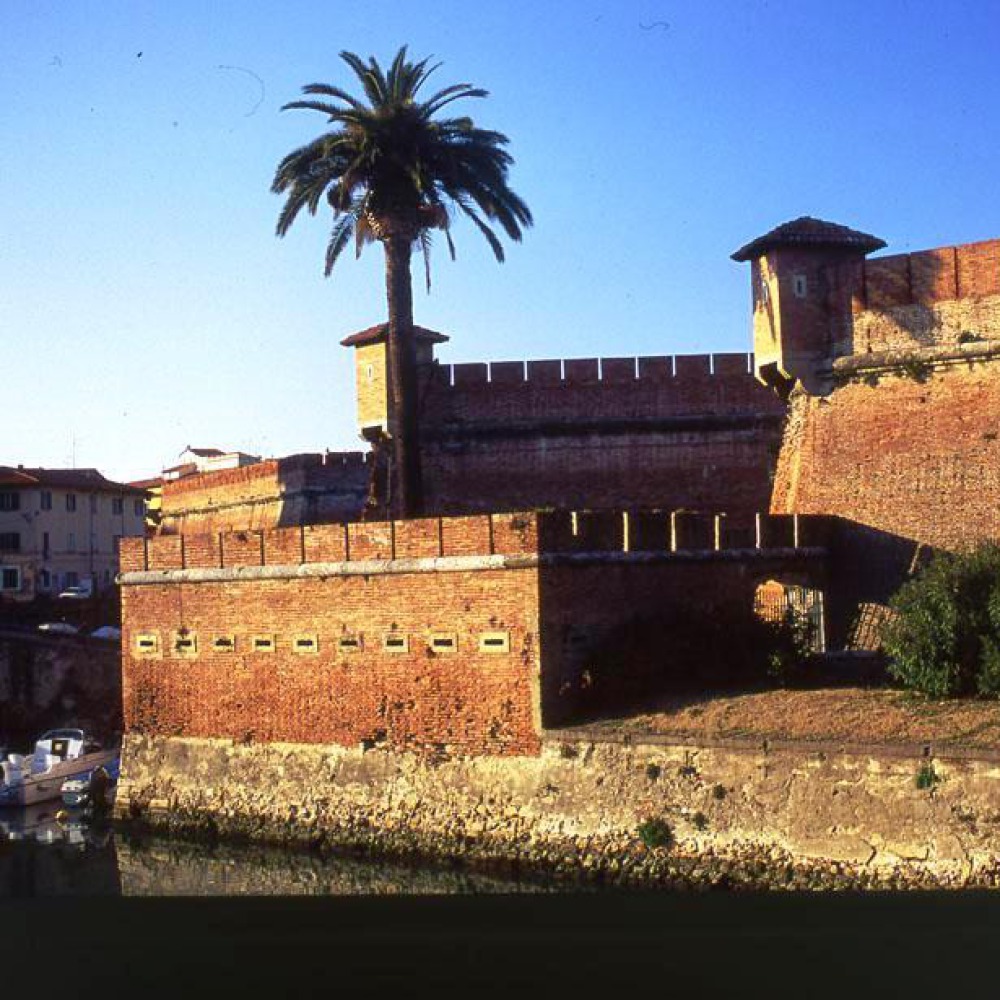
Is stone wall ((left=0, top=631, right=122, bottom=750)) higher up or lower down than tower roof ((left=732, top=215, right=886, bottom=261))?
lower down

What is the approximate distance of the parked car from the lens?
4256 centimetres

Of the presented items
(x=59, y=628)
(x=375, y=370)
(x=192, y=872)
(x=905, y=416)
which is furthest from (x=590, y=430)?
(x=59, y=628)

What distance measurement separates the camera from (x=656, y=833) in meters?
18.6

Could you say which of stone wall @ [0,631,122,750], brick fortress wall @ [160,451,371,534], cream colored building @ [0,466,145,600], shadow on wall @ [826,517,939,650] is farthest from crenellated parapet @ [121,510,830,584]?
cream colored building @ [0,466,145,600]

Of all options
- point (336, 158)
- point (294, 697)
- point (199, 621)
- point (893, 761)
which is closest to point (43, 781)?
point (199, 621)

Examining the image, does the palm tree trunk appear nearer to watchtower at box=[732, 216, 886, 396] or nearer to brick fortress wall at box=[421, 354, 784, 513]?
brick fortress wall at box=[421, 354, 784, 513]

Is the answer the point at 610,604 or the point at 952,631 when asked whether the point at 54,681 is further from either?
the point at 952,631

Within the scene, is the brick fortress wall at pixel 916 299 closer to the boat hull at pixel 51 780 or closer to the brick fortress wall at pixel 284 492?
the brick fortress wall at pixel 284 492

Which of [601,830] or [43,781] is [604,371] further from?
[601,830]

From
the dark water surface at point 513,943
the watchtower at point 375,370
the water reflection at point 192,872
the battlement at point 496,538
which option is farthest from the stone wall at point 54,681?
the dark water surface at point 513,943

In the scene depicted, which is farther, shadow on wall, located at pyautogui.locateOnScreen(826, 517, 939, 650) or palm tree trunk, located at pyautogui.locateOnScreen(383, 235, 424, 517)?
palm tree trunk, located at pyautogui.locateOnScreen(383, 235, 424, 517)

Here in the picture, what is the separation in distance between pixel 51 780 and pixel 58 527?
30.8m

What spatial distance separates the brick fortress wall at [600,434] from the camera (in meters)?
33.4

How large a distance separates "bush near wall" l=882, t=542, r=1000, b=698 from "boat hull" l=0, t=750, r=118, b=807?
18167 millimetres
